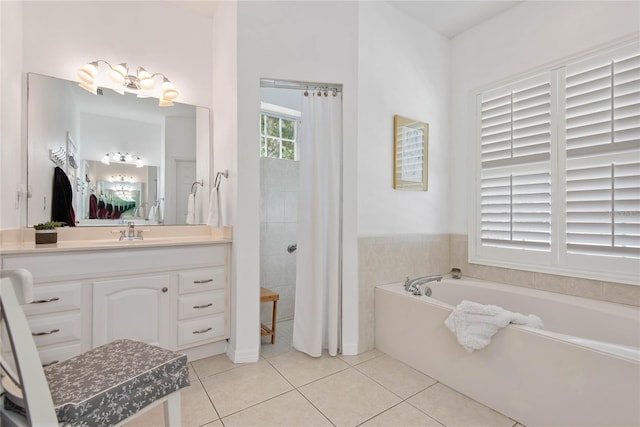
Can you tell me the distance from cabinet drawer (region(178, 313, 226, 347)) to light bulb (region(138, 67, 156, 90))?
6.10 feet

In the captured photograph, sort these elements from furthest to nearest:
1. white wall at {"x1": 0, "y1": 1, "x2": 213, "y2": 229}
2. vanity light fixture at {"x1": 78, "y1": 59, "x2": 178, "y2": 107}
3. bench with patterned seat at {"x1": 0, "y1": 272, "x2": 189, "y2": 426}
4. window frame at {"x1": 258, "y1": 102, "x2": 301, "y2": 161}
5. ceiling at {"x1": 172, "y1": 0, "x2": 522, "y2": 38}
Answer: window frame at {"x1": 258, "y1": 102, "x2": 301, "y2": 161}, ceiling at {"x1": 172, "y1": 0, "x2": 522, "y2": 38}, vanity light fixture at {"x1": 78, "y1": 59, "x2": 178, "y2": 107}, white wall at {"x1": 0, "y1": 1, "x2": 213, "y2": 229}, bench with patterned seat at {"x1": 0, "y1": 272, "x2": 189, "y2": 426}

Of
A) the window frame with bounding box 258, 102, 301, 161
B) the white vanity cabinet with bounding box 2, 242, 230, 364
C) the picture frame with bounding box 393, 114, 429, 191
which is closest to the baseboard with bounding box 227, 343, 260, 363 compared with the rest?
the white vanity cabinet with bounding box 2, 242, 230, 364

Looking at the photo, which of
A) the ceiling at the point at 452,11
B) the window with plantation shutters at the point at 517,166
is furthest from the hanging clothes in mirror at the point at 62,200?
the window with plantation shutters at the point at 517,166

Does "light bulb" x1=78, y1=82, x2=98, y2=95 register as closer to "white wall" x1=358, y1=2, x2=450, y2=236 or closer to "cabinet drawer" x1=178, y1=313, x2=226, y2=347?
"cabinet drawer" x1=178, y1=313, x2=226, y2=347

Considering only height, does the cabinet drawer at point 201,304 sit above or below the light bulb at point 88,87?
below

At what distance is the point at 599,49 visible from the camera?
2049 millimetres

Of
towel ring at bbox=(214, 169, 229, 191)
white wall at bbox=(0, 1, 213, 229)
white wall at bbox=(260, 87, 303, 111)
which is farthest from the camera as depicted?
white wall at bbox=(260, 87, 303, 111)

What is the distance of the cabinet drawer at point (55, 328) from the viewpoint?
1.61 metres

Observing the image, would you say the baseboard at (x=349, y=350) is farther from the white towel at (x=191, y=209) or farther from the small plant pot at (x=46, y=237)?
the small plant pot at (x=46, y=237)

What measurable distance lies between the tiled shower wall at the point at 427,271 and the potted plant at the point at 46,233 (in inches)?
81.1

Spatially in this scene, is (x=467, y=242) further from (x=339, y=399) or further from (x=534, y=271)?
(x=339, y=399)

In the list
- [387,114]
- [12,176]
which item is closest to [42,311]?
[12,176]

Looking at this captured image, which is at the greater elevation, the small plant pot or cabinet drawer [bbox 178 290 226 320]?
the small plant pot

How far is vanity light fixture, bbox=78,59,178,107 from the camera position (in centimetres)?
215
